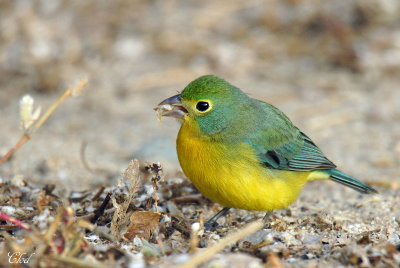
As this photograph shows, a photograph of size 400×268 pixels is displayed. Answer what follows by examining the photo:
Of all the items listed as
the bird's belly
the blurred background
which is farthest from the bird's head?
the blurred background

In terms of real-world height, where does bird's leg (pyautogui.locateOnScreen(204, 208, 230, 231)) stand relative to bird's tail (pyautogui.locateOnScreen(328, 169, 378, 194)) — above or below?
below

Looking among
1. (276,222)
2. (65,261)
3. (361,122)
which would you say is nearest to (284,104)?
(361,122)

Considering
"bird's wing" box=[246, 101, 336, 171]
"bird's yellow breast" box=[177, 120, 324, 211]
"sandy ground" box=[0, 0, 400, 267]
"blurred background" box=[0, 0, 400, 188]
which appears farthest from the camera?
"blurred background" box=[0, 0, 400, 188]

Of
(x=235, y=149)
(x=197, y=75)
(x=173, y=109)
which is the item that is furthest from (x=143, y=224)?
(x=197, y=75)

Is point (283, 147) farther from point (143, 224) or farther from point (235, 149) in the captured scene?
point (143, 224)

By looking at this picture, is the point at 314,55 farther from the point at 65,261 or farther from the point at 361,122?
the point at 65,261

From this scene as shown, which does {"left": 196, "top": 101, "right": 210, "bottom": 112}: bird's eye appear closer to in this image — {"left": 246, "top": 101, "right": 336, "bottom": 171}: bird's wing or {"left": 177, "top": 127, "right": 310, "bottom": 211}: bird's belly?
{"left": 177, "top": 127, "right": 310, "bottom": 211}: bird's belly

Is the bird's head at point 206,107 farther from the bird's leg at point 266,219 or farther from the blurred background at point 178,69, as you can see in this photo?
the blurred background at point 178,69
